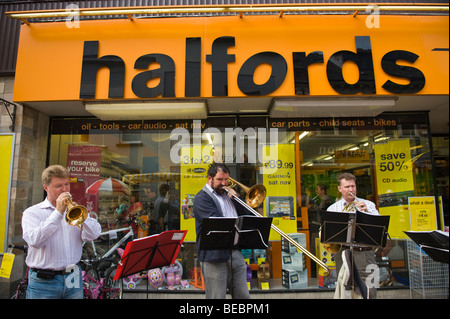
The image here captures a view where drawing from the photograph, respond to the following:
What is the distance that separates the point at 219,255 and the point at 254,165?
2.95 metres

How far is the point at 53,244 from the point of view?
325 cm

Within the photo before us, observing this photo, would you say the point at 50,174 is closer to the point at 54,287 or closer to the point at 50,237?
the point at 50,237

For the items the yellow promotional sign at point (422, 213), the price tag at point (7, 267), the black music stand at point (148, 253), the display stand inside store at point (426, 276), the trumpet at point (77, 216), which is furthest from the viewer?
the yellow promotional sign at point (422, 213)

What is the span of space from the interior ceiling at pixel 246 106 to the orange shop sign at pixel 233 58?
31 cm

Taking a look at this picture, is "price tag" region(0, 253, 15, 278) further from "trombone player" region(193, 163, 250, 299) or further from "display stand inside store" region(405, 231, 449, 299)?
"display stand inside store" region(405, 231, 449, 299)

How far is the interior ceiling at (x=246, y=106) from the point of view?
5.73 metres

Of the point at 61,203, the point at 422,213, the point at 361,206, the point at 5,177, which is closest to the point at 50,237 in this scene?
the point at 61,203

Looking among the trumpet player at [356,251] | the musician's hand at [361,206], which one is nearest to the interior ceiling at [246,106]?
the trumpet player at [356,251]

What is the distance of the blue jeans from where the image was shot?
310 cm

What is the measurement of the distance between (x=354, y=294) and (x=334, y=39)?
4.54 meters

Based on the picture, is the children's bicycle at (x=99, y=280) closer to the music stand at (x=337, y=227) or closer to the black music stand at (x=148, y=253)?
the black music stand at (x=148, y=253)

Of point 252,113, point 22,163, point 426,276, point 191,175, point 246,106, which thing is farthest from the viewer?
point 252,113

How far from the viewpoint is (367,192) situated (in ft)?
21.2
